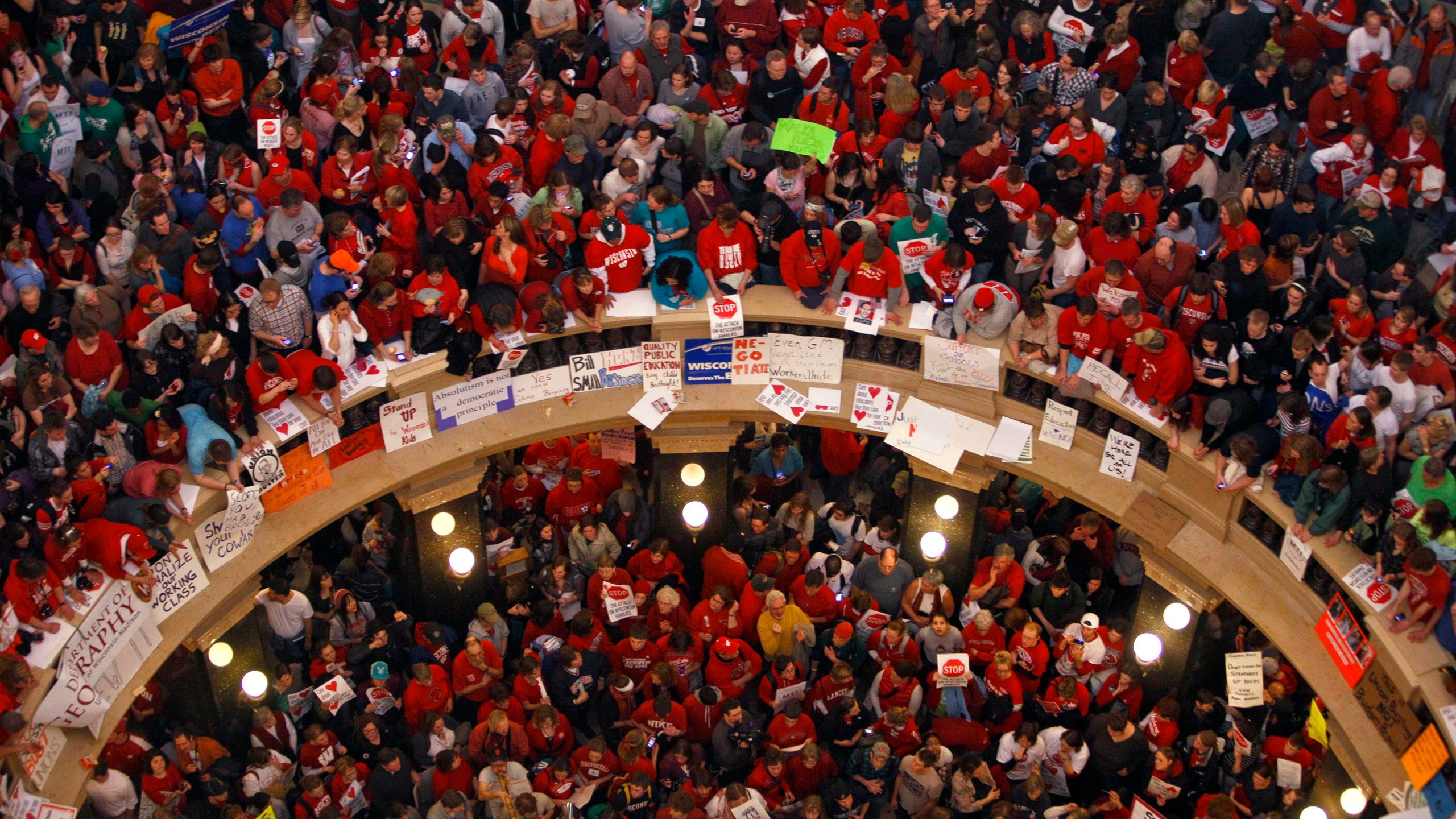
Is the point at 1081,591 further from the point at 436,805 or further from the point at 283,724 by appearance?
the point at 283,724

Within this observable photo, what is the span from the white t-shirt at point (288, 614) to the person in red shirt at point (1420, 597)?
11.4ft

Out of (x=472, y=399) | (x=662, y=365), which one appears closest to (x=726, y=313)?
(x=662, y=365)

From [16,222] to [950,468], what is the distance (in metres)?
9.21

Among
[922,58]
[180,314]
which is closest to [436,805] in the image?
[180,314]

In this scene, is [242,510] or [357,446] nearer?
[242,510]

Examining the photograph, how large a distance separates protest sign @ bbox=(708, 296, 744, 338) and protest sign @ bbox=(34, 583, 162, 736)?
19.3 ft

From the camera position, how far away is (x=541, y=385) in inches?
640

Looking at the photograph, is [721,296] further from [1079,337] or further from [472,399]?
[1079,337]

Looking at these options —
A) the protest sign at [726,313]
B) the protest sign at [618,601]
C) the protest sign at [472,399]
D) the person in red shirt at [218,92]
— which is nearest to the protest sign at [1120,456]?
the protest sign at [726,313]

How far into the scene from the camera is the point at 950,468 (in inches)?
647

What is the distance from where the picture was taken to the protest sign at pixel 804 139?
15.7m

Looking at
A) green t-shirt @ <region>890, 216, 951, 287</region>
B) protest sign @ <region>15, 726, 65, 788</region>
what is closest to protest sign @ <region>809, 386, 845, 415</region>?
green t-shirt @ <region>890, 216, 951, 287</region>

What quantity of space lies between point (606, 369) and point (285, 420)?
3.35 metres

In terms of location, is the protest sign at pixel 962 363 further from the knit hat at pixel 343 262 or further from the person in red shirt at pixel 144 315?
the person in red shirt at pixel 144 315
